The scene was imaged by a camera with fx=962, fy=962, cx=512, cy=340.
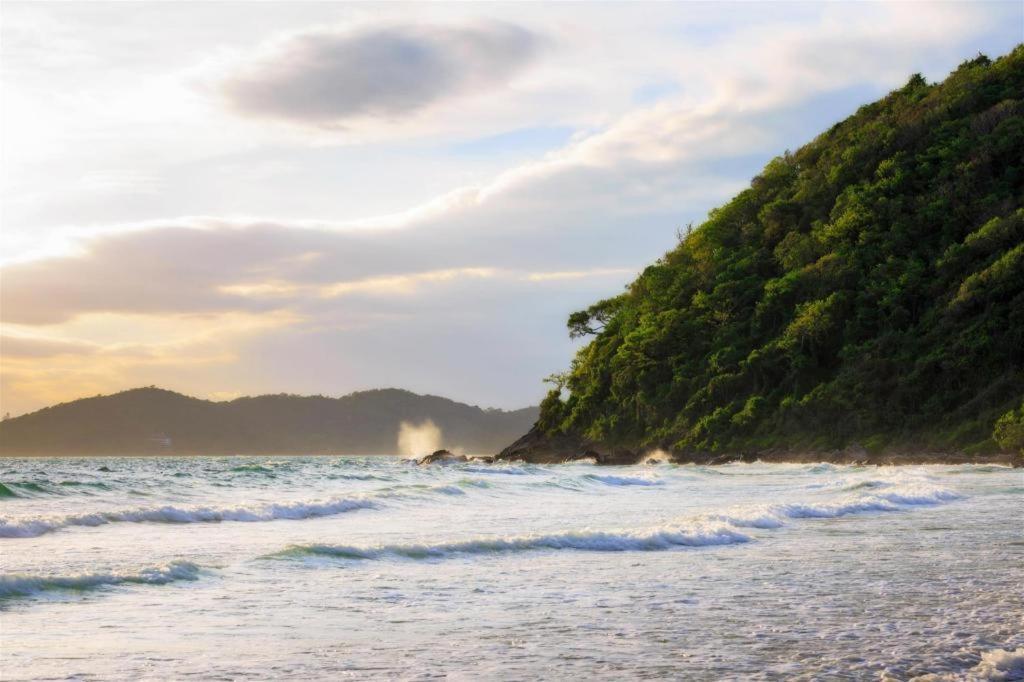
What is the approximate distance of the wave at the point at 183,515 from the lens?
746 inches

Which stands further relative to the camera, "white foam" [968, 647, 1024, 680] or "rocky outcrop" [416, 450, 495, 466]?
"rocky outcrop" [416, 450, 495, 466]

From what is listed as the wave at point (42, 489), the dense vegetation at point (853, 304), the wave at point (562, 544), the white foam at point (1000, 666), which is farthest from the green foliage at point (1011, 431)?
the white foam at point (1000, 666)

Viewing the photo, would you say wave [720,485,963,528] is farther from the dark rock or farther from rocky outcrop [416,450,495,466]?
the dark rock

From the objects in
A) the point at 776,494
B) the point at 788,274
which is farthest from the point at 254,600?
the point at 788,274

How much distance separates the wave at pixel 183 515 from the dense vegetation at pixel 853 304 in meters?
39.8

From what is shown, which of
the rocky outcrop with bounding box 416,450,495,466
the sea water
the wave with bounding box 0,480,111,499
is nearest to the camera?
the sea water

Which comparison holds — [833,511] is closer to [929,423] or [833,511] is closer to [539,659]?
[539,659]

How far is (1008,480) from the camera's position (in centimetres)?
3534

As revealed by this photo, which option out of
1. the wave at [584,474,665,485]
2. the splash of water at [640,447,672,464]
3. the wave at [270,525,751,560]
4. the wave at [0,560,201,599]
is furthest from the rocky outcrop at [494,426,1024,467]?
the wave at [0,560,201,599]

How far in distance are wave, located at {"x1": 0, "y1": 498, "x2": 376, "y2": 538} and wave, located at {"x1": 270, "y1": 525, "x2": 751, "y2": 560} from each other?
679 centimetres

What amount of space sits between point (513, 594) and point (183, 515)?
12857 millimetres

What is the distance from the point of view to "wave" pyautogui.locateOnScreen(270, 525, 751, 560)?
1580 centimetres

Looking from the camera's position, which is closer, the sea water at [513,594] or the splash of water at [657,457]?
the sea water at [513,594]

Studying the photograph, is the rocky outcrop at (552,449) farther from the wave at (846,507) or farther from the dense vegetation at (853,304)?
the wave at (846,507)
